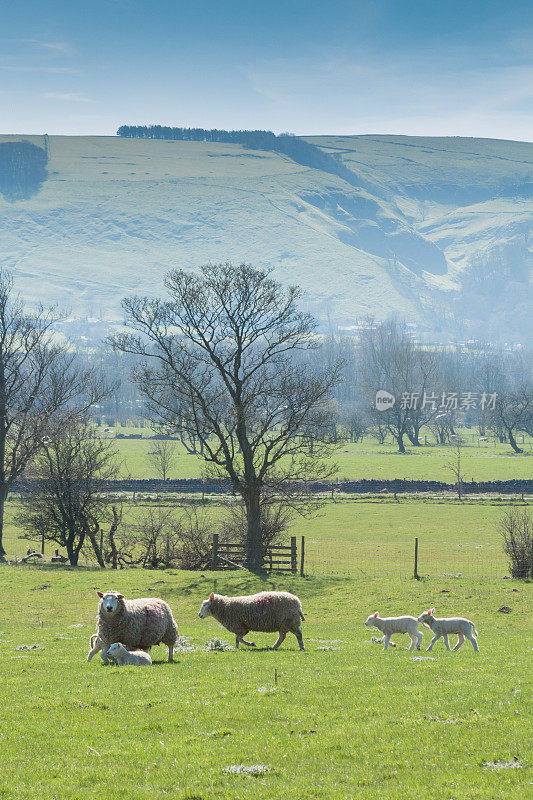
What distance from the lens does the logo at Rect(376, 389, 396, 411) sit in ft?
461

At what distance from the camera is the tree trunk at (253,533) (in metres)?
38.0

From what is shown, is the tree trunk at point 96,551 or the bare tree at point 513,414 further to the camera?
the bare tree at point 513,414

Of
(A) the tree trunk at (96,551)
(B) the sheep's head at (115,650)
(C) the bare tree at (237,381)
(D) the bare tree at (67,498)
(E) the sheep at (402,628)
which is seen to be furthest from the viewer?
(D) the bare tree at (67,498)

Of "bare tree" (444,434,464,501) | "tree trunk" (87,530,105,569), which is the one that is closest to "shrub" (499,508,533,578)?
"tree trunk" (87,530,105,569)

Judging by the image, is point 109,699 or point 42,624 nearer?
point 109,699

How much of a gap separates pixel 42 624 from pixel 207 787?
736 inches

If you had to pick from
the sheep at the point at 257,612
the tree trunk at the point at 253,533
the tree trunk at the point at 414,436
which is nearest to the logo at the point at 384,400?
the tree trunk at the point at 414,436

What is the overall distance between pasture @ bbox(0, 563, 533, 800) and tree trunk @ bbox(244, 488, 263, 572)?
1731 centimetres

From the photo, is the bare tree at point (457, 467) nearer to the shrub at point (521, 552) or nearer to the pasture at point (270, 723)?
the shrub at point (521, 552)

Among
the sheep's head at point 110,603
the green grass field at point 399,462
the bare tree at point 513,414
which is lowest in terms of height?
the sheep's head at point 110,603

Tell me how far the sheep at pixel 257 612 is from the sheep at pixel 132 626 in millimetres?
1592

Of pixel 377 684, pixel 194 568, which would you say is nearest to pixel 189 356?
pixel 194 568

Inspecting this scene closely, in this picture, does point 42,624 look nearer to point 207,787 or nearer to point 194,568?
point 194,568

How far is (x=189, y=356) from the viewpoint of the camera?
39406 millimetres
